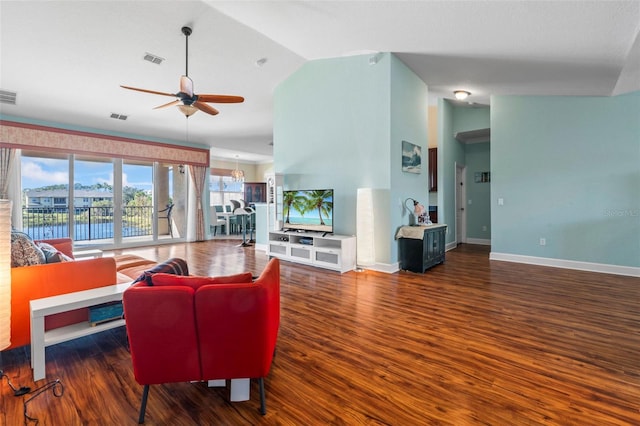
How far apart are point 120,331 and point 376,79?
4744 mm

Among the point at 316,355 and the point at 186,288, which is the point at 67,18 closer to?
the point at 186,288

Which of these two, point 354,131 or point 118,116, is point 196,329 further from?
point 118,116

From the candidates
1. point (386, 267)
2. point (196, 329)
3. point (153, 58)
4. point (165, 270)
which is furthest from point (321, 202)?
point (196, 329)

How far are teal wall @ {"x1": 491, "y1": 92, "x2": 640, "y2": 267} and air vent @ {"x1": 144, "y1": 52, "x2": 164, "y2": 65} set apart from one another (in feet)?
19.6

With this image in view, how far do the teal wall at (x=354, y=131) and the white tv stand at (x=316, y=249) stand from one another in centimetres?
38

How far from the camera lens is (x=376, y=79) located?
15.5 ft

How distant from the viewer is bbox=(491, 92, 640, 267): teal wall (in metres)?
4.47

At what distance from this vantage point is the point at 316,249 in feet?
16.3

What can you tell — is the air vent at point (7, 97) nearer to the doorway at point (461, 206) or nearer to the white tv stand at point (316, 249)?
the white tv stand at point (316, 249)

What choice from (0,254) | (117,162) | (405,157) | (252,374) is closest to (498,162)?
(405,157)

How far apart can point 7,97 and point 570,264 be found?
10141 mm

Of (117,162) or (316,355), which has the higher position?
(117,162)

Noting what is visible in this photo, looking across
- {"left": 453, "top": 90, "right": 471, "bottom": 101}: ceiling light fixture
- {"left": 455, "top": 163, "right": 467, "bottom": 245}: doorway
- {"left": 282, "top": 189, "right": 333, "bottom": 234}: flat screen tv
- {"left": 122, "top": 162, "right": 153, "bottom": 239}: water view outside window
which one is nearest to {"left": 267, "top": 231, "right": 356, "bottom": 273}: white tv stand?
{"left": 282, "top": 189, "right": 333, "bottom": 234}: flat screen tv

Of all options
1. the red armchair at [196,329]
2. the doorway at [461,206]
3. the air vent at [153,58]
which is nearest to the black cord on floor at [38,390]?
the red armchair at [196,329]
